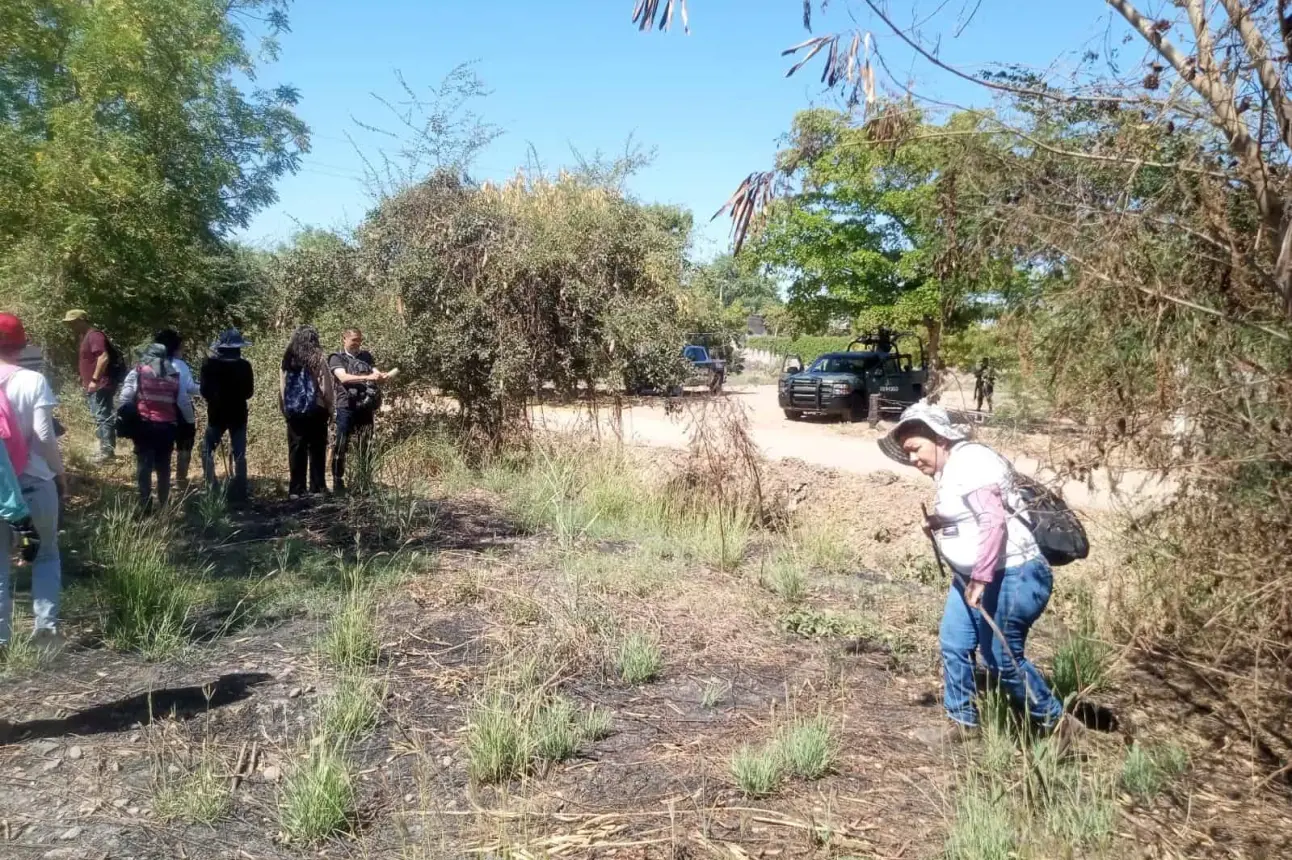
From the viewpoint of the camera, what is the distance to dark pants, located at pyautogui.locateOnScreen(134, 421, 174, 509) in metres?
7.70

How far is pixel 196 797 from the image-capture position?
3406 millimetres

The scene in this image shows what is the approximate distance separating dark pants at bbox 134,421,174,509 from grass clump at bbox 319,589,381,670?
3.49 metres

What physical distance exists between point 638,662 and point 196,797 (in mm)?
2029

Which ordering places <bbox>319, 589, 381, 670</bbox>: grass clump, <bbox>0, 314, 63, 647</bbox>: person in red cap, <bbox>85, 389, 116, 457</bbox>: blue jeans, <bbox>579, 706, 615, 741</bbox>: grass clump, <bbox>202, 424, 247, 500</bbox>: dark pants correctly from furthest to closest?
<bbox>85, 389, 116, 457</bbox>: blue jeans
<bbox>202, 424, 247, 500</bbox>: dark pants
<bbox>319, 589, 381, 670</bbox>: grass clump
<bbox>0, 314, 63, 647</bbox>: person in red cap
<bbox>579, 706, 615, 741</bbox>: grass clump

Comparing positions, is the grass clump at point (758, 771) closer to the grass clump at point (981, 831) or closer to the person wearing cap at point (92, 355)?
the grass clump at point (981, 831)

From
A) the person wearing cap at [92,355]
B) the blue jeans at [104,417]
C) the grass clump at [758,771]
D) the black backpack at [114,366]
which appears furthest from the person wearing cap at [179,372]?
the grass clump at [758,771]

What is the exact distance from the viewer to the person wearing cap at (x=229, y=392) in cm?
859

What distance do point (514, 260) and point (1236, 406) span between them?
27.3ft

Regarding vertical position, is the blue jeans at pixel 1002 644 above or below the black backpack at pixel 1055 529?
below

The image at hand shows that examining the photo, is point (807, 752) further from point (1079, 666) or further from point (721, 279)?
point (721, 279)

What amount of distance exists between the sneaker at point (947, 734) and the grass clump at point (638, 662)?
4.06 ft

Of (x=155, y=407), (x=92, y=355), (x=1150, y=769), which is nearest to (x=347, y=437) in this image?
(x=155, y=407)

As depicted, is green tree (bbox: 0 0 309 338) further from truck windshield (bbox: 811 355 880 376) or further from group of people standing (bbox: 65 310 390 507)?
truck windshield (bbox: 811 355 880 376)

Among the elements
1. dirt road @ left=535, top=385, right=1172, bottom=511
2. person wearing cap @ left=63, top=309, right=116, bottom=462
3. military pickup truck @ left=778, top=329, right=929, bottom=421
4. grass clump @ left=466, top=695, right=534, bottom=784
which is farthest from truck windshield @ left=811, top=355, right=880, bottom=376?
grass clump @ left=466, top=695, right=534, bottom=784
